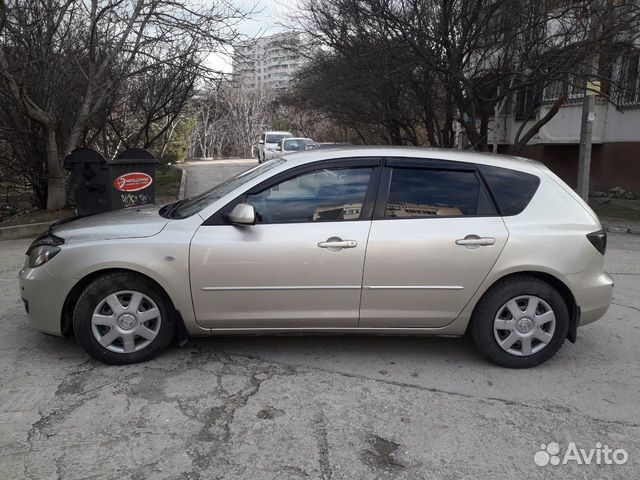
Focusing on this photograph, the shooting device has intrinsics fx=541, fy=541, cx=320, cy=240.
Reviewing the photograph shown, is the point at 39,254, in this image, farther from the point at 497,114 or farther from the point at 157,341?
the point at 497,114

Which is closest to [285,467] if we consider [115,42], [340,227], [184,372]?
[184,372]

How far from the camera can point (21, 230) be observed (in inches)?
377

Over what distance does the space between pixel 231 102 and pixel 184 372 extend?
135 ft

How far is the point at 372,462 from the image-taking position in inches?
115

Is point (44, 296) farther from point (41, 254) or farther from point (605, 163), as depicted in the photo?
point (605, 163)

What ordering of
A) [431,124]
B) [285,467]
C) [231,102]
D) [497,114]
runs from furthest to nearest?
1. [231,102]
2. [497,114]
3. [431,124]
4. [285,467]

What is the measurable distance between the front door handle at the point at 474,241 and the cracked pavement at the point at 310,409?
3.16ft

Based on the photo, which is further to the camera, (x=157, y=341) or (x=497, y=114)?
(x=497, y=114)

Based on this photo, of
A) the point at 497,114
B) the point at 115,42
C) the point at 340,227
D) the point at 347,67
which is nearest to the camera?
the point at 340,227

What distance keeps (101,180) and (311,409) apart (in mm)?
6483

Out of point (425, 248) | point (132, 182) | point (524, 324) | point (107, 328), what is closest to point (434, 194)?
point (425, 248)

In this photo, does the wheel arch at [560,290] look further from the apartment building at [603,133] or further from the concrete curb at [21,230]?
the apartment building at [603,133]
